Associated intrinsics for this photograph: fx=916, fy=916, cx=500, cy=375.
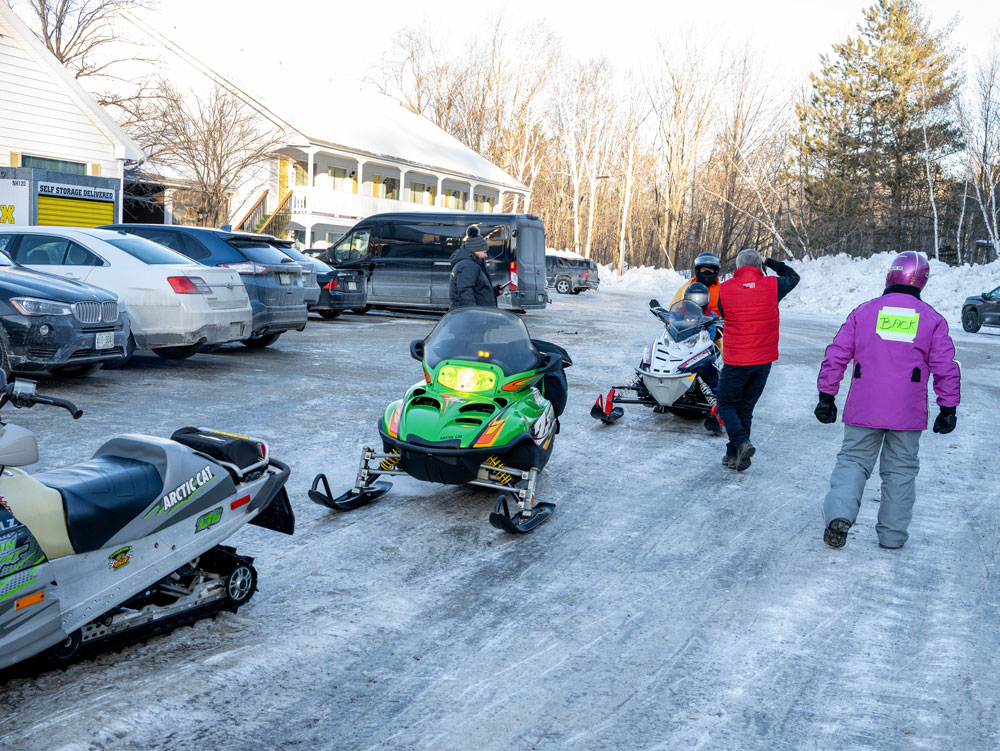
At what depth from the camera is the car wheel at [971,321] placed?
79.3 ft

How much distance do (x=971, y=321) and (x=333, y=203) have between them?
873 inches

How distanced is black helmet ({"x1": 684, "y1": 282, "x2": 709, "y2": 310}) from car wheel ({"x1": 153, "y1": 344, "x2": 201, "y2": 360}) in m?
5.88

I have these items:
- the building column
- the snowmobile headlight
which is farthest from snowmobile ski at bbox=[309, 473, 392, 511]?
the building column

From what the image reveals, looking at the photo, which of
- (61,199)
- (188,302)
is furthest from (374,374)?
(61,199)

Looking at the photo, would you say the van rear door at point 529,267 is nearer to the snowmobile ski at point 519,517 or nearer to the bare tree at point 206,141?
the bare tree at point 206,141

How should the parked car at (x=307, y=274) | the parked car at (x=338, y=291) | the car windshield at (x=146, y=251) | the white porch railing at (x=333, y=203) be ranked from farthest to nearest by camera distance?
the white porch railing at (x=333, y=203) → the parked car at (x=338, y=291) → the parked car at (x=307, y=274) → the car windshield at (x=146, y=251)

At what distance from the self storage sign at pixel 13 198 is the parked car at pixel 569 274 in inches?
826

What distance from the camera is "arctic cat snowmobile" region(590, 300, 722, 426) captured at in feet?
30.0

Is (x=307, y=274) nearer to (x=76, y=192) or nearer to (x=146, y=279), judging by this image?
(x=76, y=192)

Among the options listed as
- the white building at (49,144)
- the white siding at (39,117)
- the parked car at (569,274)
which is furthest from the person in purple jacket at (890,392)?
the parked car at (569,274)

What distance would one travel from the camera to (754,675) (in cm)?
392

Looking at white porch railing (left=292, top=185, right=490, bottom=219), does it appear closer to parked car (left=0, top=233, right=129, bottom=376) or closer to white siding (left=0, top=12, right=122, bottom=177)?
white siding (left=0, top=12, right=122, bottom=177)

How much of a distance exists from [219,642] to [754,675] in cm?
232

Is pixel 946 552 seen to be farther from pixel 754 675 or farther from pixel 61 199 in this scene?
pixel 61 199
